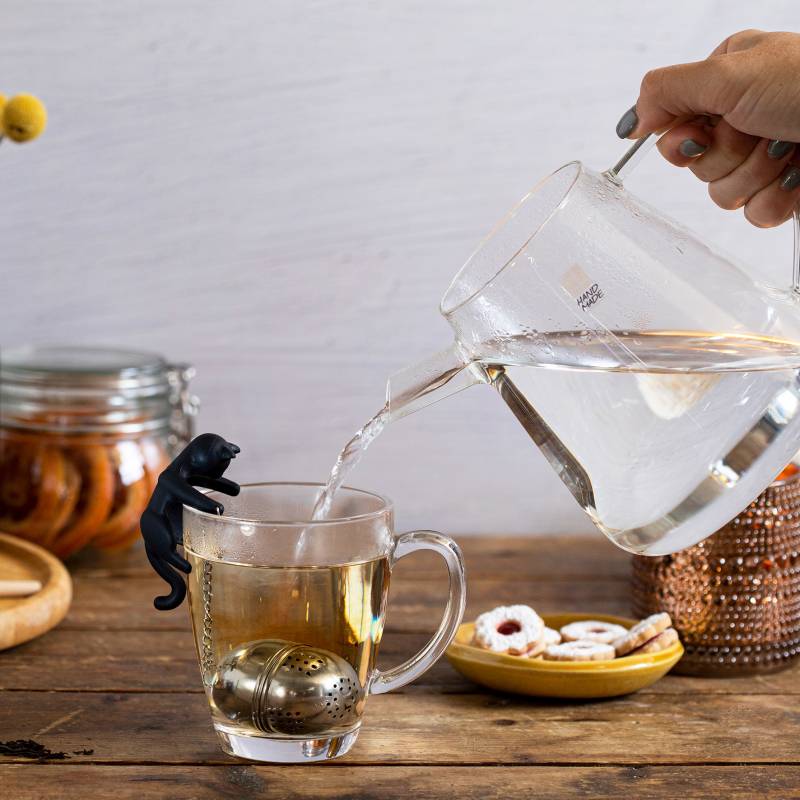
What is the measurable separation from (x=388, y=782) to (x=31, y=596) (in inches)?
15.9

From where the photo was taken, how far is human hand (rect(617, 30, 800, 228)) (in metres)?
0.70

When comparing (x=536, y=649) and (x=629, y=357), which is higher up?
(x=629, y=357)

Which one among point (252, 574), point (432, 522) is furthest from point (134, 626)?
point (432, 522)

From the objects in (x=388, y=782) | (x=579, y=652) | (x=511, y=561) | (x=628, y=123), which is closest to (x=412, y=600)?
(x=511, y=561)

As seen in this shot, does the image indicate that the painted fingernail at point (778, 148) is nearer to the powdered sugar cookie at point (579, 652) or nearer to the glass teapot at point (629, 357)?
the glass teapot at point (629, 357)

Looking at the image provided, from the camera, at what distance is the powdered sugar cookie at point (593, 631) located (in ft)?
2.75

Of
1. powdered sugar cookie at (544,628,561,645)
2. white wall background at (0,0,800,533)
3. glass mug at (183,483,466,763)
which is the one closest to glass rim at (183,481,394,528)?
glass mug at (183,483,466,763)

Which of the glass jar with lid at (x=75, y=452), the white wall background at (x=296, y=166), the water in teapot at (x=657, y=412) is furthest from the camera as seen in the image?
the white wall background at (x=296, y=166)

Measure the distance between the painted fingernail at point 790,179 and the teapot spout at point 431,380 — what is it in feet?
1.07

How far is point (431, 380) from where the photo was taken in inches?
27.1

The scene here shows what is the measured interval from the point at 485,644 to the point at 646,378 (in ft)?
0.92

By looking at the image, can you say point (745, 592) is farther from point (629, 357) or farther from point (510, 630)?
point (629, 357)

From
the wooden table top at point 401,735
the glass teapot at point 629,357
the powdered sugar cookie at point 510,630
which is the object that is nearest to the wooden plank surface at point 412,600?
the wooden table top at point 401,735

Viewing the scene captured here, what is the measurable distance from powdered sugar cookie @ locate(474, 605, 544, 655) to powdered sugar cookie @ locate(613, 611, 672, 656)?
0.20 feet
